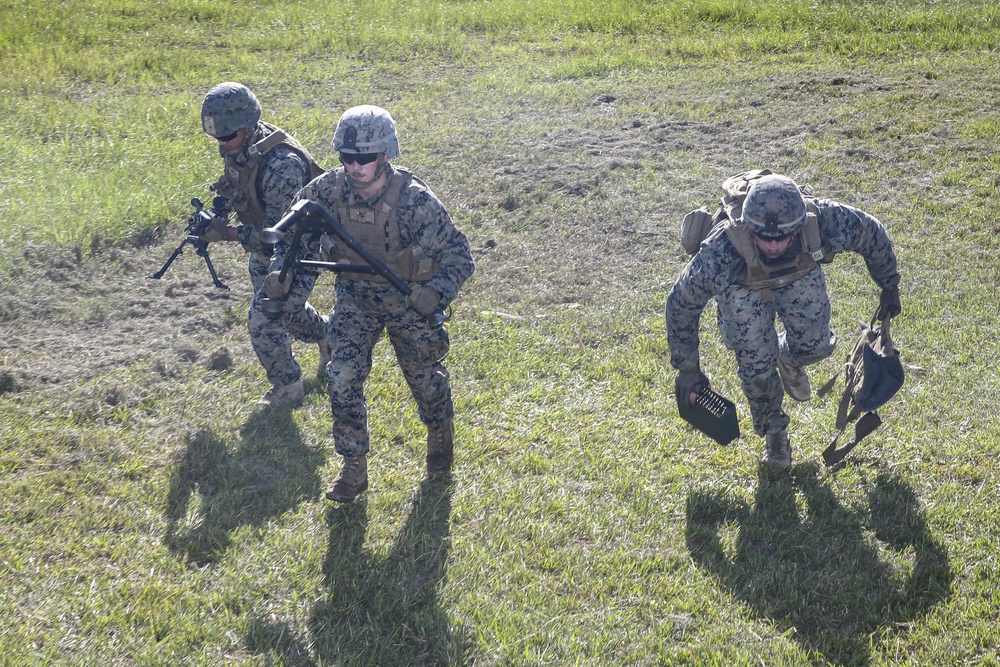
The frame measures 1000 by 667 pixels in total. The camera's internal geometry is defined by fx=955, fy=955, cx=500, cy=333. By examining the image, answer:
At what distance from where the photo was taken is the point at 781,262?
5496 mm

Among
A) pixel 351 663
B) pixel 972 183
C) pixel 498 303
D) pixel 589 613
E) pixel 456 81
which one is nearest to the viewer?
pixel 351 663

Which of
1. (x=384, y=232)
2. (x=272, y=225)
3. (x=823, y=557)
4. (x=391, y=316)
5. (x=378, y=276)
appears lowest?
(x=823, y=557)

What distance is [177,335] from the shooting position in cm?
805

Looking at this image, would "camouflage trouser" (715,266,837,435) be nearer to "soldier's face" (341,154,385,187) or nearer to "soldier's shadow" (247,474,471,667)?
"soldier's shadow" (247,474,471,667)

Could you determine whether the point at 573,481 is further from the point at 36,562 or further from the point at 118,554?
the point at 36,562

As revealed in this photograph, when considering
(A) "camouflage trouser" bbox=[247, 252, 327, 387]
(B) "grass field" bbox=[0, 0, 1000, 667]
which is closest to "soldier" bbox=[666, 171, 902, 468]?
(B) "grass field" bbox=[0, 0, 1000, 667]

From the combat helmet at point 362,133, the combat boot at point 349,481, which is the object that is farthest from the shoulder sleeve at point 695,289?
the combat boot at point 349,481

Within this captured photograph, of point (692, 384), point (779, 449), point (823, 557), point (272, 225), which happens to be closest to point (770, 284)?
point (692, 384)

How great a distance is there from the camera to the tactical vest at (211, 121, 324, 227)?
6.42 metres

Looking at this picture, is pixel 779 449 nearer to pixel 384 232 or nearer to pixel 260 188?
pixel 384 232

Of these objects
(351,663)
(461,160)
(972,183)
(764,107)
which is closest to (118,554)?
(351,663)

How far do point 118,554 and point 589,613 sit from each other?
2.63 metres

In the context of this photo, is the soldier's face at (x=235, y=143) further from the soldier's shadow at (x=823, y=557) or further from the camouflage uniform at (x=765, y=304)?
A: the soldier's shadow at (x=823, y=557)

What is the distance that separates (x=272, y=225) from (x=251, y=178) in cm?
36
